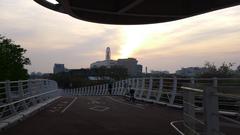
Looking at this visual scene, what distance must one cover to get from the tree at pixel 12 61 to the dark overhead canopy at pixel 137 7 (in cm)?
4118

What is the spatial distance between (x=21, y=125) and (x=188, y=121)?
7.45 metres

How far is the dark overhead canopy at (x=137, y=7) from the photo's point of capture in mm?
30516

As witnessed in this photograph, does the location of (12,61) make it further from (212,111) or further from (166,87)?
(212,111)

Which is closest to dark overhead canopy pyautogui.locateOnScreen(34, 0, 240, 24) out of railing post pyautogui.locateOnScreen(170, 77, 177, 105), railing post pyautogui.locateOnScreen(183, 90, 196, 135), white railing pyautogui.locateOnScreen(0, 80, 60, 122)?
railing post pyautogui.locateOnScreen(170, 77, 177, 105)

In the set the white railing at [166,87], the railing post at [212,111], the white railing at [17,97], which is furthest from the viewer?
the white railing at [166,87]

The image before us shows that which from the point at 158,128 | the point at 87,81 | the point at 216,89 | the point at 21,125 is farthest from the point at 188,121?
the point at 87,81

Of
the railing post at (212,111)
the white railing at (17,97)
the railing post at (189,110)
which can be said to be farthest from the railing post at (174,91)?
the railing post at (212,111)

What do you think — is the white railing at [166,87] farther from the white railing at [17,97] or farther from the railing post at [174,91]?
the white railing at [17,97]

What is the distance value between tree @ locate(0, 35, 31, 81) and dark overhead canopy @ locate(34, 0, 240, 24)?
135ft

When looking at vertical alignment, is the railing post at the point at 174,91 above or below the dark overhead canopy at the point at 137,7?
below

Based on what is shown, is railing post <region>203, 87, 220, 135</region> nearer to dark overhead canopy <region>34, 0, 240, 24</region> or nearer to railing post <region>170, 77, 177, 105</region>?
railing post <region>170, 77, 177, 105</region>

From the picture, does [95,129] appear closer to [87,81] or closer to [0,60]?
[0,60]

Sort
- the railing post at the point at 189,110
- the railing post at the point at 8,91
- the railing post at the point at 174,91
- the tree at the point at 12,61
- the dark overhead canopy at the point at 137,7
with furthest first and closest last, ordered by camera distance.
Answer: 1. the tree at the point at 12,61
2. the dark overhead canopy at the point at 137,7
3. the railing post at the point at 174,91
4. the railing post at the point at 8,91
5. the railing post at the point at 189,110

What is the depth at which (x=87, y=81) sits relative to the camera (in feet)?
459
